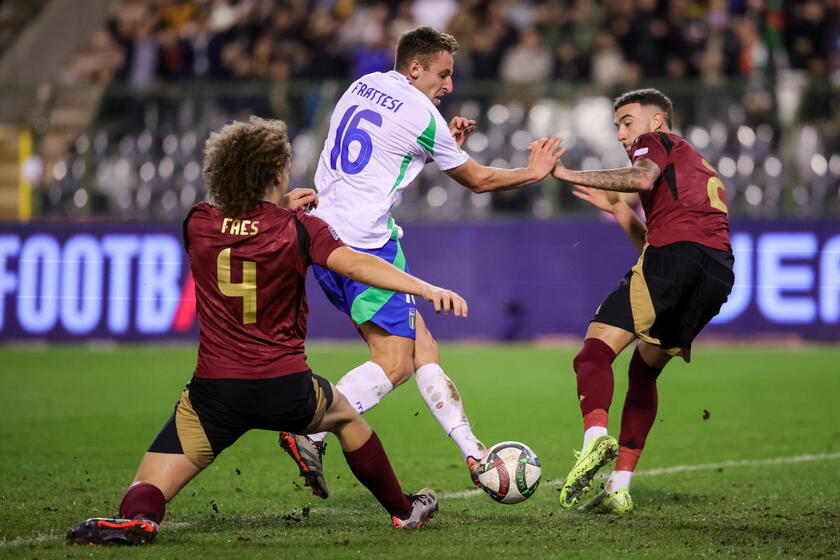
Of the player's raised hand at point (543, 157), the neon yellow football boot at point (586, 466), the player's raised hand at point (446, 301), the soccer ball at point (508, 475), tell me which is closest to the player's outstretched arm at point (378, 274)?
the player's raised hand at point (446, 301)

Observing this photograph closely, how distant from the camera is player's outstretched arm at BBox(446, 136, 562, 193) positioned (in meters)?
6.23

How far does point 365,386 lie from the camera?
20.4ft

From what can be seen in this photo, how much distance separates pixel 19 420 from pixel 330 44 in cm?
971

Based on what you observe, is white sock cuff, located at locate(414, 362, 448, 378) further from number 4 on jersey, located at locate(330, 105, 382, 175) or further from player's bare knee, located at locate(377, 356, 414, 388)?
number 4 on jersey, located at locate(330, 105, 382, 175)

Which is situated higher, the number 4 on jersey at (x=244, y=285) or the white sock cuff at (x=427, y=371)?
the number 4 on jersey at (x=244, y=285)

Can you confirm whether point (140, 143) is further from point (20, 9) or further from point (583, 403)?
point (583, 403)

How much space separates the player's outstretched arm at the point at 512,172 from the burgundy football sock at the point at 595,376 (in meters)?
0.89

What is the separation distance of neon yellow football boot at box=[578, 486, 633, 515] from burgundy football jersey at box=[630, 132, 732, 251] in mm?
1283

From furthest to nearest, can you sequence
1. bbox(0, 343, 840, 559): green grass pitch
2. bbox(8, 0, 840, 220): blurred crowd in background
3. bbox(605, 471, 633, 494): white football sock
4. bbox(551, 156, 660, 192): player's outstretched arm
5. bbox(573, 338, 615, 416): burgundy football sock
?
bbox(8, 0, 840, 220): blurred crowd in background, bbox(605, 471, 633, 494): white football sock, bbox(573, 338, 615, 416): burgundy football sock, bbox(551, 156, 660, 192): player's outstretched arm, bbox(0, 343, 840, 559): green grass pitch

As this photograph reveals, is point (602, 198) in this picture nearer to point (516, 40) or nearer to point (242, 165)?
point (242, 165)

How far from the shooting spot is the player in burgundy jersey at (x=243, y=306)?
521 centimetres

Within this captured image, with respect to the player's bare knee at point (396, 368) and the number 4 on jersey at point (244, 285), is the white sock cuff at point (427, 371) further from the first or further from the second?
the number 4 on jersey at point (244, 285)

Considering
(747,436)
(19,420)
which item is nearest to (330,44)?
(19,420)

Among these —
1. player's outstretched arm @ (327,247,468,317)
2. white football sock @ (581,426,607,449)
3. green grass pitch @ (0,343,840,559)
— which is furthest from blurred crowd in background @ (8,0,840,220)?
player's outstretched arm @ (327,247,468,317)
